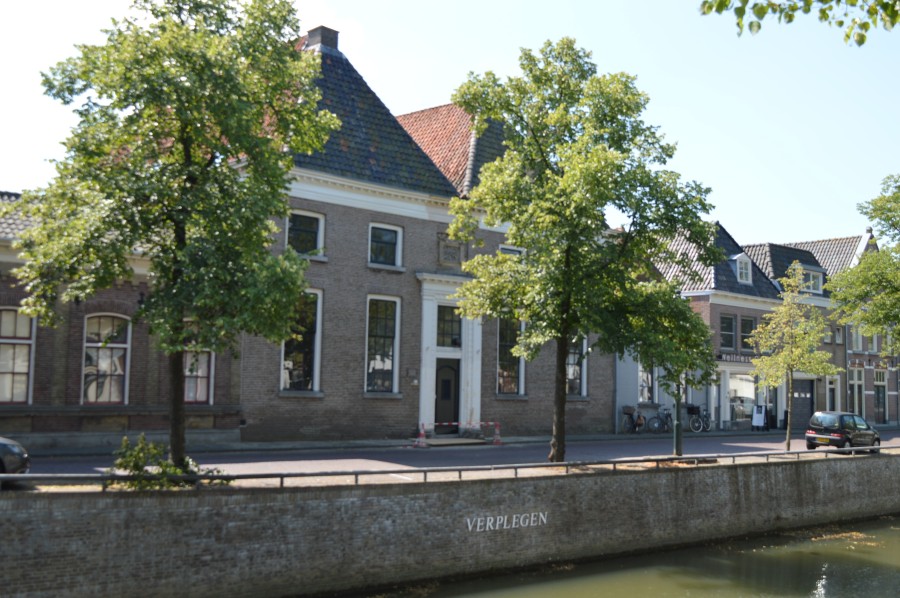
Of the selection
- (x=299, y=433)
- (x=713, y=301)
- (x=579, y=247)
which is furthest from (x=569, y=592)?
(x=713, y=301)

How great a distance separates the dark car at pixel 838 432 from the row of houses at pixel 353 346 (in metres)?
7.92

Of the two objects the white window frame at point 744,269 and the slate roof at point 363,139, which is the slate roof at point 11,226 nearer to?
the slate roof at point 363,139

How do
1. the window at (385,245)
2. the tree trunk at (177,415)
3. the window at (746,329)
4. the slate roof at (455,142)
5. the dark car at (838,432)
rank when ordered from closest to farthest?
the tree trunk at (177,415), the window at (385,245), the dark car at (838,432), the slate roof at (455,142), the window at (746,329)

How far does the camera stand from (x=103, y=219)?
42.1 ft

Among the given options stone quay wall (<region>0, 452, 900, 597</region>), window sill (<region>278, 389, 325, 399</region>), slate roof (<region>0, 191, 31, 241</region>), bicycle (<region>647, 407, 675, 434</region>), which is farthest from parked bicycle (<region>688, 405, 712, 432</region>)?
slate roof (<region>0, 191, 31, 241</region>)

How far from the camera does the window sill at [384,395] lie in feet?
88.3

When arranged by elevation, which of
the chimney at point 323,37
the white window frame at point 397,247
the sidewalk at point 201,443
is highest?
the chimney at point 323,37

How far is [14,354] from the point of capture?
2059 centimetres

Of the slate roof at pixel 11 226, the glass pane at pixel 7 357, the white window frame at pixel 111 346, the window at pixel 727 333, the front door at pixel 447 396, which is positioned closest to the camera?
the slate roof at pixel 11 226

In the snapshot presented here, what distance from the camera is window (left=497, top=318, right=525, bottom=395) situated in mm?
30828

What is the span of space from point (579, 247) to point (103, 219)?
9096 mm

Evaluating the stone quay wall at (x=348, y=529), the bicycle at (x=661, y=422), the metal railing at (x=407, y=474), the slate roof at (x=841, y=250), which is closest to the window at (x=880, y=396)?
the slate roof at (x=841, y=250)

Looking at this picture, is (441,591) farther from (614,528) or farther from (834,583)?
(834,583)

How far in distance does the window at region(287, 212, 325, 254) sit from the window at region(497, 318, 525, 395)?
25.3ft
